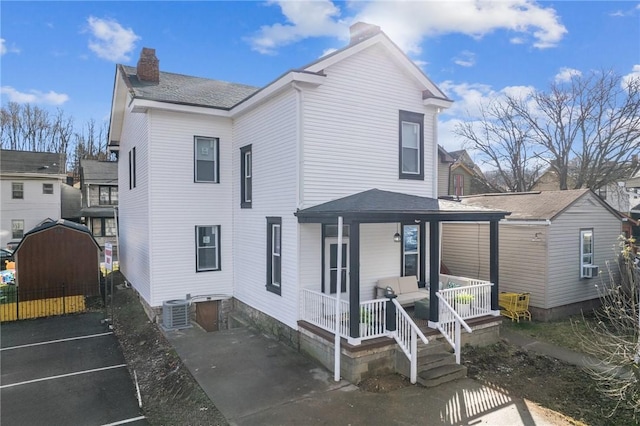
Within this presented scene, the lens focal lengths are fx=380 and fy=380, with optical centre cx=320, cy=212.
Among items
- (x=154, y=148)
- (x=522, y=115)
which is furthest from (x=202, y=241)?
(x=522, y=115)

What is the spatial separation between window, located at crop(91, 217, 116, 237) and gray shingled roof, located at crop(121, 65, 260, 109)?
19.9 m

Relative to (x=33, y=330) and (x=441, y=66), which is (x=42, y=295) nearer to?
(x=33, y=330)

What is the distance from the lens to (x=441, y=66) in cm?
1600

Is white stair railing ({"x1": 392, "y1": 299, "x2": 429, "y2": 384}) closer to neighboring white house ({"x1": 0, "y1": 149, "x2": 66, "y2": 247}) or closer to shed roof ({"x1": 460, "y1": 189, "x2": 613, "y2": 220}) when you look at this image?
shed roof ({"x1": 460, "y1": 189, "x2": 613, "y2": 220})

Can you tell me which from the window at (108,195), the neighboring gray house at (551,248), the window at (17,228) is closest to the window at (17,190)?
the window at (17,228)

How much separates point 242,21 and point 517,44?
499 inches

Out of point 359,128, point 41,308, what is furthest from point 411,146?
point 41,308

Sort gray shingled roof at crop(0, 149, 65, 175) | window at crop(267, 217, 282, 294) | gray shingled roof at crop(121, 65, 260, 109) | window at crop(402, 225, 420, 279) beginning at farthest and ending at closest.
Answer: gray shingled roof at crop(0, 149, 65, 175)
gray shingled roof at crop(121, 65, 260, 109)
window at crop(402, 225, 420, 279)
window at crop(267, 217, 282, 294)

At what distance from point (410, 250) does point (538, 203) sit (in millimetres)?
6196

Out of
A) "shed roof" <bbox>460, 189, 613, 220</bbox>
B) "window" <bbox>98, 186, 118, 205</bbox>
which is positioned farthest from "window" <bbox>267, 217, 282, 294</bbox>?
"window" <bbox>98, 186, 118, 205</bbox>

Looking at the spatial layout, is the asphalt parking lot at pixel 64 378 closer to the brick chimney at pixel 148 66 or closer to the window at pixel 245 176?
the window at pixel 245 176

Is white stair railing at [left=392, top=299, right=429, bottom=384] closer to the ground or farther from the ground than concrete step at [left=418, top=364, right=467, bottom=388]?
farther from the ground

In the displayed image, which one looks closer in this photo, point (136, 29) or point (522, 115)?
Result: point (136, 29)

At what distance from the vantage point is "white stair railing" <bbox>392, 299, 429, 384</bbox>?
24.8ft
